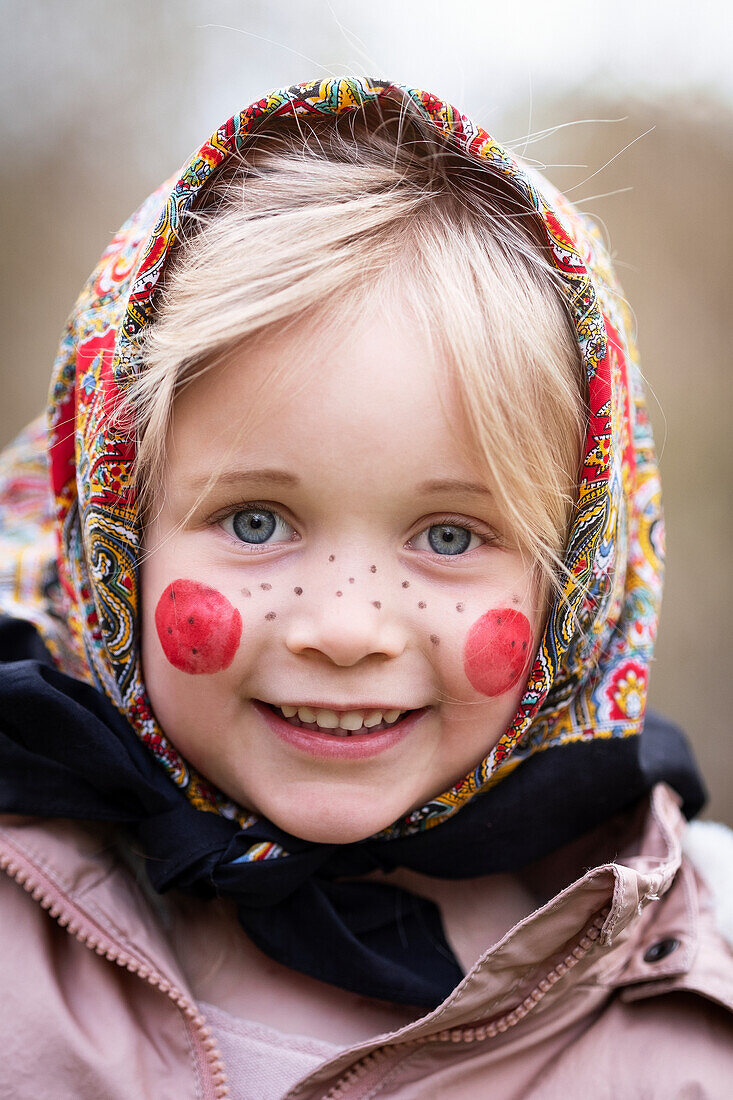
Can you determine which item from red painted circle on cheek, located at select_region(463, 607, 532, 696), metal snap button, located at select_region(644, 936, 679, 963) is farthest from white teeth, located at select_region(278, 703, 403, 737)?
metal snap button, located at select_region(644, 936, 679, 963)

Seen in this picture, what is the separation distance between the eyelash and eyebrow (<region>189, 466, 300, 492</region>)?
0.03 m

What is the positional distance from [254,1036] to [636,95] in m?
3.02

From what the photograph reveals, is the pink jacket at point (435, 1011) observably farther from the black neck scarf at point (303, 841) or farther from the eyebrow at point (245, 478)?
the eyebrow at point (245, 478)

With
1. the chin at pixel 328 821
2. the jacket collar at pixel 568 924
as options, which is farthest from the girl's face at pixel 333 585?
the jacket collar at pixel 568 924

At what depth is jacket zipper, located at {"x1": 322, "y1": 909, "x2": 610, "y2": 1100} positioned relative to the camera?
1.10m

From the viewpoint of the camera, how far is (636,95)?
3156 mm

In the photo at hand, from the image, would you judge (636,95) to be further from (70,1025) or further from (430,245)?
(70,1025)

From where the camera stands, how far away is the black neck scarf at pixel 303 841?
1.16 m

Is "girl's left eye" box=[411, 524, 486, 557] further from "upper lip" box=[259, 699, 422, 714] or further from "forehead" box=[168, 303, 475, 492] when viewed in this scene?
"upper lip" box=[259, 699, 422, 714]

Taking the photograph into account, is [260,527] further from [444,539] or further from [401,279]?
[401,279]

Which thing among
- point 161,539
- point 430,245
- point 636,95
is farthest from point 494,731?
point 636,95

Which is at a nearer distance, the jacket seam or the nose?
the nose

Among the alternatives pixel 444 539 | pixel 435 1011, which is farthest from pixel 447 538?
pixel 435 1011

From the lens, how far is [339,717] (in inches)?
44.1
